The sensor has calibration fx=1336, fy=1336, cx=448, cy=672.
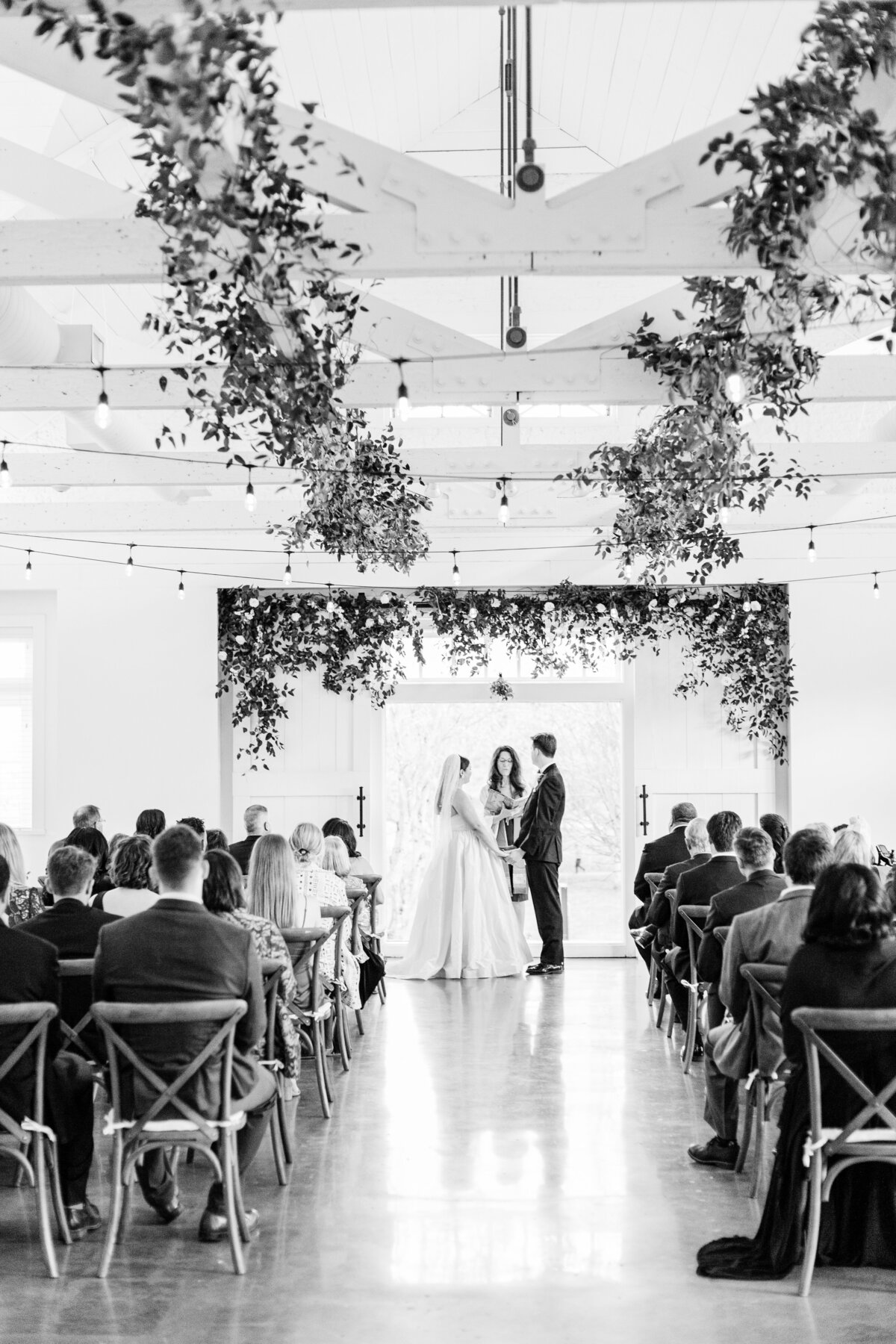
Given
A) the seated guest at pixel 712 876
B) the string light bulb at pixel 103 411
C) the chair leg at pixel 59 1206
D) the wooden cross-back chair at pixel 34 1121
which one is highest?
the string light bulb at pixel 103 411

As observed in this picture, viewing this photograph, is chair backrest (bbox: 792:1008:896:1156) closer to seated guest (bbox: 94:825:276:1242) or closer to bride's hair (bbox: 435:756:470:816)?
seated guest (bbox: 94:825:276:1242)

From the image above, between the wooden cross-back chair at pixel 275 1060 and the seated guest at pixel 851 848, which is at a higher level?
the seated guest at pixel 851 848

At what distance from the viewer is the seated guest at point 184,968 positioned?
13.8 ft

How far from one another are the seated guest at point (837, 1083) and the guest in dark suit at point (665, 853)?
4352 mm

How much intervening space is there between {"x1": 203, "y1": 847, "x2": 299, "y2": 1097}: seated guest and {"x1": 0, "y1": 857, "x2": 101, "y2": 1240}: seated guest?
74 cm

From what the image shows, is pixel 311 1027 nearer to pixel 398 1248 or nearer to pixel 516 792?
pixel 398 1248

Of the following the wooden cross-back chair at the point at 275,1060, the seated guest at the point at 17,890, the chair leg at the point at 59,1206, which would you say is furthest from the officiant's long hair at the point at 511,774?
the chair leg at the point at 59,1206

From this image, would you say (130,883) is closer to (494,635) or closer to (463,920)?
(463,920)

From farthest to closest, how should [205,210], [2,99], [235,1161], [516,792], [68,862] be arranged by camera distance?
[516,792]
[2,99]
[68,862]
[235,1161]
[205,210]

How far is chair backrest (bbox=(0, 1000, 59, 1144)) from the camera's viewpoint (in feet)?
13.4

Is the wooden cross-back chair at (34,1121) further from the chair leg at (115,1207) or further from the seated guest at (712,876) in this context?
the seated guest at (712,876)

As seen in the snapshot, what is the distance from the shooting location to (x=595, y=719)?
12.3m

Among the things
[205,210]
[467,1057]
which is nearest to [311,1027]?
[467,1057]

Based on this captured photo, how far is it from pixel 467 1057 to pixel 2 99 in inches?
230
